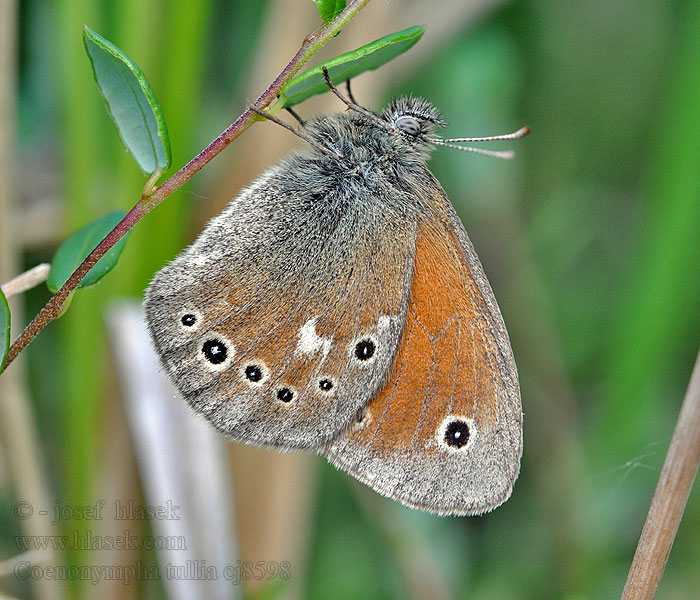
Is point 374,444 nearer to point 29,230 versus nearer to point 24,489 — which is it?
point 24,489

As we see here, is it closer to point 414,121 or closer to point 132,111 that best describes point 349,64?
point 132,111

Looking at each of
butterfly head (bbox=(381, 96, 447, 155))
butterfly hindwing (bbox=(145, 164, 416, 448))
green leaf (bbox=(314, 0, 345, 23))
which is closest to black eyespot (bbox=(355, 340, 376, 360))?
butterfly hindwing (bbox=(145, 164, 416, 448))

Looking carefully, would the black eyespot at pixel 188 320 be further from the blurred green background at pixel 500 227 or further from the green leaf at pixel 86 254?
the blurred green background at pixel 500 227

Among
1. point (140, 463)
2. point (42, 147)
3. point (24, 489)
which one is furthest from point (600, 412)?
point (42, 147)

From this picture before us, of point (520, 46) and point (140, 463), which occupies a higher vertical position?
point (520, 46)

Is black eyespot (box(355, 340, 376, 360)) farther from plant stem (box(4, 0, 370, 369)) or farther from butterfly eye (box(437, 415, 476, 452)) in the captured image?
plant stem (box(4, 0, 370, 369))

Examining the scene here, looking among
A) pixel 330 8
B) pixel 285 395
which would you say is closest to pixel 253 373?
pixel 285 395
